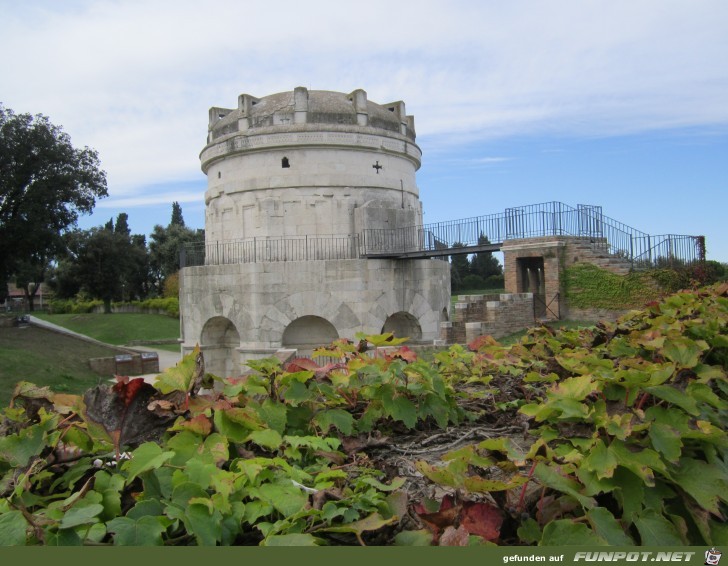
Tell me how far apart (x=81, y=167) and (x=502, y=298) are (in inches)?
940

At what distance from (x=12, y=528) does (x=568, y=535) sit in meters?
1.51

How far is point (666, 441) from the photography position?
2244 mm

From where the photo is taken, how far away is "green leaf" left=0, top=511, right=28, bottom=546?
1.60 meters

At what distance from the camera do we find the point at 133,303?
202 feet

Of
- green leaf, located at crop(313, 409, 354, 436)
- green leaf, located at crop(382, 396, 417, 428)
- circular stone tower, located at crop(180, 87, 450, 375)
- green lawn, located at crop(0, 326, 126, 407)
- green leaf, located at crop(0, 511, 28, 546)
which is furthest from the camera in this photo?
green lawn, located at crop(0, 326, 126, 407)

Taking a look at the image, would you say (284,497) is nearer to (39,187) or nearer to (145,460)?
(145,460)

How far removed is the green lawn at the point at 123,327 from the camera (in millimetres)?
43750

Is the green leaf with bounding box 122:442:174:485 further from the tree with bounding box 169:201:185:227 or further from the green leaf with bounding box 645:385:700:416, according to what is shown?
the tree with bounding box 169:201:185:227

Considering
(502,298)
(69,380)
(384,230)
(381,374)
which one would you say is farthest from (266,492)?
(69,380)

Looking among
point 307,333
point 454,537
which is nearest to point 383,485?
point 454,537

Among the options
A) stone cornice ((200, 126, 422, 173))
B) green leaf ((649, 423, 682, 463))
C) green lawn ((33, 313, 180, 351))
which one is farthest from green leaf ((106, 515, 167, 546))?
green lawn ((33, 313, 180, 351))

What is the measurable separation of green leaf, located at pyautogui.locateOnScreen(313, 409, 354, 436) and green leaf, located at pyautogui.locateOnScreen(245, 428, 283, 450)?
344mm

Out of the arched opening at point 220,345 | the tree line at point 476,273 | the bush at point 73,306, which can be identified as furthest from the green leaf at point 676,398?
the bush at point 73,306

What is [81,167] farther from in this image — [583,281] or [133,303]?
[133,303]
